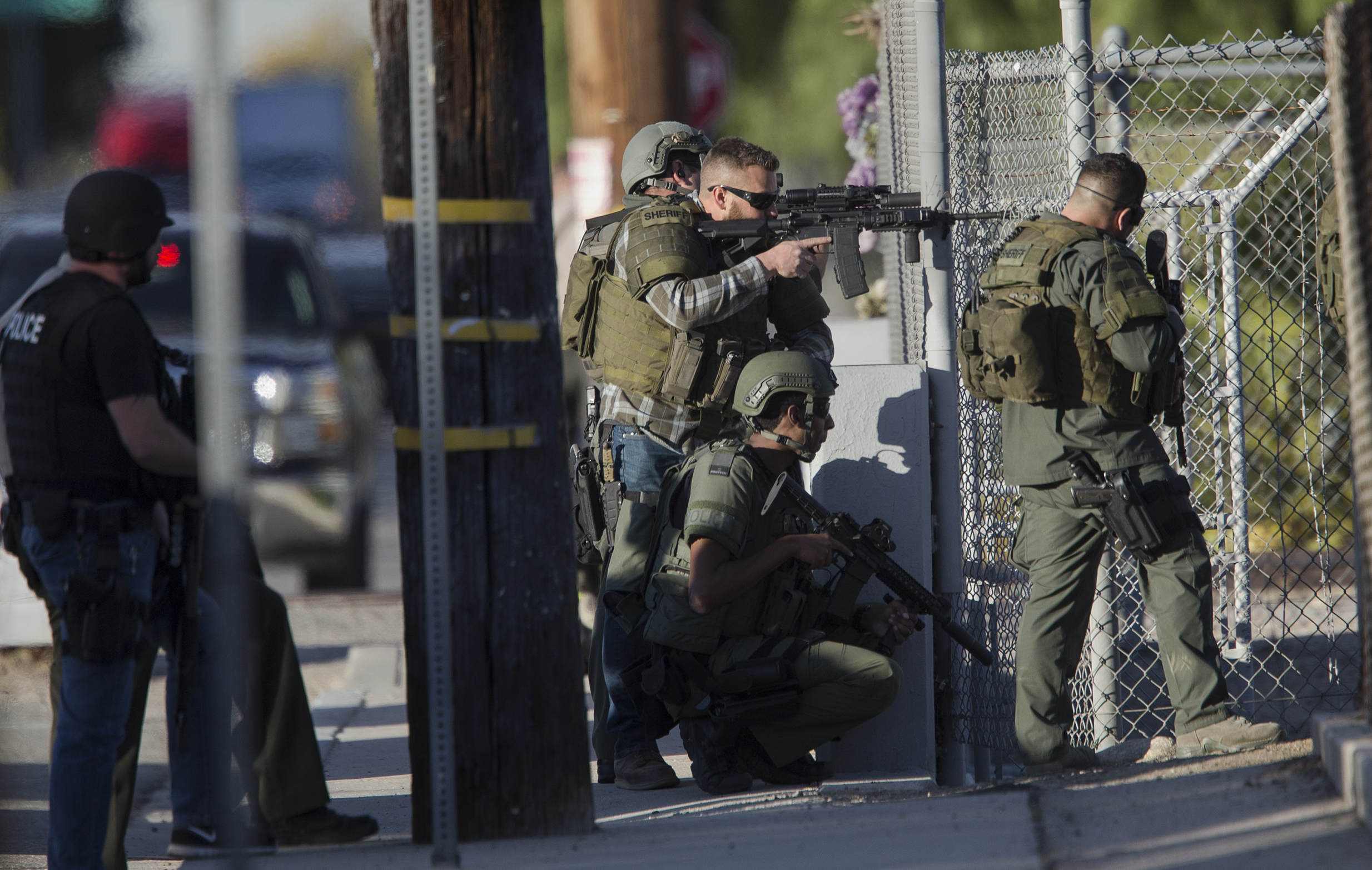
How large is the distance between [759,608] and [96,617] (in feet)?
6.13

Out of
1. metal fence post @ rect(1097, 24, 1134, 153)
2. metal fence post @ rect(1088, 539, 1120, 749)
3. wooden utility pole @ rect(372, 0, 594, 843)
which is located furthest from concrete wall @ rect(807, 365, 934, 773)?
wooden utility pole @ rect(372, 0, 594, 843)

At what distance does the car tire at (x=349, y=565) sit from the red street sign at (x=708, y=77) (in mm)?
3288

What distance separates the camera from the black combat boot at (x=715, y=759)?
13.7 ft

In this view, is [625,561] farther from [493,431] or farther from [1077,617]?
[1077,617]

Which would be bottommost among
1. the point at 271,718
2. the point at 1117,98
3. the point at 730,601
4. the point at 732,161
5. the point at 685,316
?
the point at 271,718

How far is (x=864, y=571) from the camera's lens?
4.28 m

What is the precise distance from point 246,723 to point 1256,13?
11.1 metres

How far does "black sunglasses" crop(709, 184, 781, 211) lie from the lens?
452 cm

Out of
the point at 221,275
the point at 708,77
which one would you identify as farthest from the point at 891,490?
the point at 708,77

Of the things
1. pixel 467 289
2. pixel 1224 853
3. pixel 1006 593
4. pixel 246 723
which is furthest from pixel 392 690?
pixel 1224 853

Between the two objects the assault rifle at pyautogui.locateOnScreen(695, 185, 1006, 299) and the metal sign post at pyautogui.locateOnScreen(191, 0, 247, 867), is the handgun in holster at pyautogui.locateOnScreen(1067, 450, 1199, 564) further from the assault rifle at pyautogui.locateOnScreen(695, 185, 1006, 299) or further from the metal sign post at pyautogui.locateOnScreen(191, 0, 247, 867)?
the metal sign post at pyautogui.locateOnScreen(191, 0, 247, 867)

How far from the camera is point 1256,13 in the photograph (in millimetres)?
11938

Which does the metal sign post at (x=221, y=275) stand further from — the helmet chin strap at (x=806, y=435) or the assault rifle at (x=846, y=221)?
the assault rifle at (x=846, y=221)

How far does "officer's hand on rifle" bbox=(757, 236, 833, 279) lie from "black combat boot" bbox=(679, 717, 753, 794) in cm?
134
